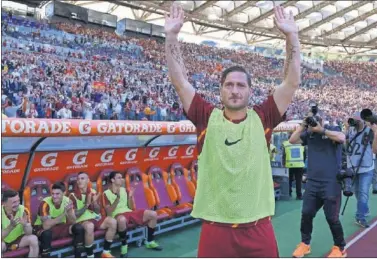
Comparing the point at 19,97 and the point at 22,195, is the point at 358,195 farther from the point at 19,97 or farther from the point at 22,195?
the point at 19,97

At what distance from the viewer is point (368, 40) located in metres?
46.1

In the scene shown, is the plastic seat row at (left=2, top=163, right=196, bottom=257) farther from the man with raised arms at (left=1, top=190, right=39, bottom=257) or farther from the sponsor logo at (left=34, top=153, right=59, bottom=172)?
the man with raised arms at (left=1, top=190, right=39, bottom=257)

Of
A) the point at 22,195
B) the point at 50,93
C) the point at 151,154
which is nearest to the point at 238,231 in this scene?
the point at 22,195

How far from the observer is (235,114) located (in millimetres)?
2266

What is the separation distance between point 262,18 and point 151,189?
33.9 meters

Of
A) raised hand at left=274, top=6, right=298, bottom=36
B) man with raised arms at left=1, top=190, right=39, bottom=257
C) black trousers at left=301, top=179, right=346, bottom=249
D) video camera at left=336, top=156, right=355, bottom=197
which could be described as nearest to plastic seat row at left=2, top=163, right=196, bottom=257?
man with raised arms at left=1, top=190, right=39, bottom=257

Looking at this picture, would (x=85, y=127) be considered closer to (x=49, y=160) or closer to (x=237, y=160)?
(x=49, y=160)

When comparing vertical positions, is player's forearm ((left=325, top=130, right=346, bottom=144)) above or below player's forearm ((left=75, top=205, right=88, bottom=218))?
above

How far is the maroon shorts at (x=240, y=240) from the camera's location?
7.13ft

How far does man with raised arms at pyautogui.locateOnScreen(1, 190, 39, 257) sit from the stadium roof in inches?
1163

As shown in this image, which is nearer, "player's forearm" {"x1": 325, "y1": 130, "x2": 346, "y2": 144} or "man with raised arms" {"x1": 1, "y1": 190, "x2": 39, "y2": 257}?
"man with raised arms" {"x1": 1, "y1": 190, "x2": 39, "y2": 257}

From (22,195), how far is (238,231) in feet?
11.9

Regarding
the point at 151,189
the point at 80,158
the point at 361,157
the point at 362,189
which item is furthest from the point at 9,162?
the point at 362,189

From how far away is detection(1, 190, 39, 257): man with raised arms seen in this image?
426 centimetres
